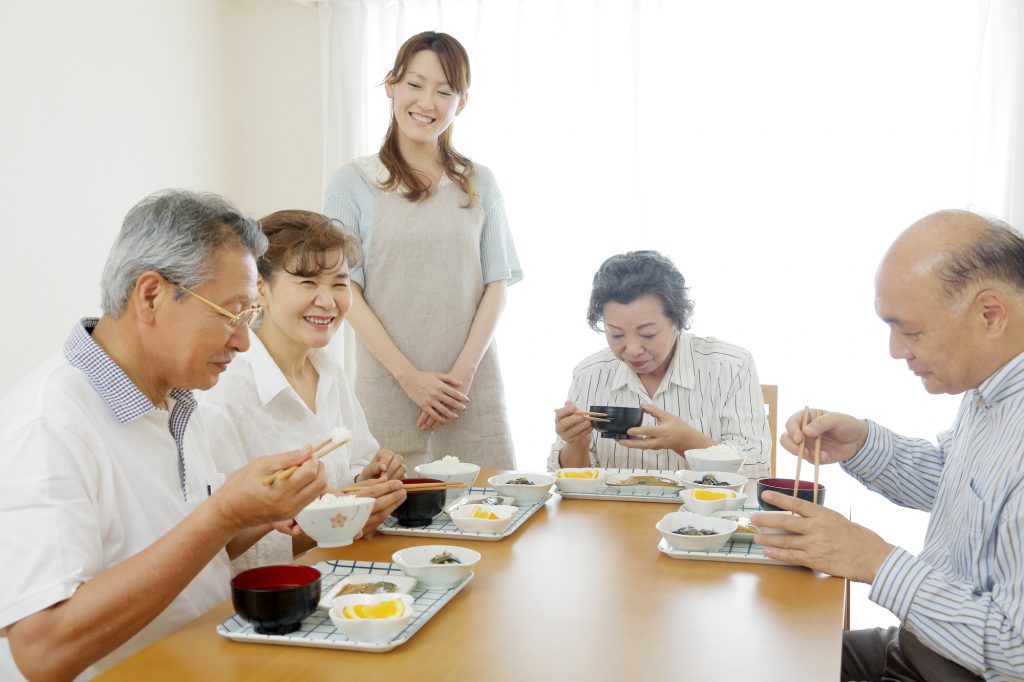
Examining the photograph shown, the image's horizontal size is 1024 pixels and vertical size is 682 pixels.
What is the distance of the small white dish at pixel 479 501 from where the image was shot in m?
2.09

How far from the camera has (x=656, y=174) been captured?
4316 mm

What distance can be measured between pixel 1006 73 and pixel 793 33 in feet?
2.91

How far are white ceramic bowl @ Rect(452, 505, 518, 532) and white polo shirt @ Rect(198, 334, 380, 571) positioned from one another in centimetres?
41

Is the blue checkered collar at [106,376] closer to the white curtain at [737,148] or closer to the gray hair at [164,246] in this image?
the gray hair at [164,246]

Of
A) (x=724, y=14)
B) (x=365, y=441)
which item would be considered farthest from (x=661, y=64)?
(x=365, y=441)

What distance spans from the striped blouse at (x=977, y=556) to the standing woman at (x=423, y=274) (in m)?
1.58

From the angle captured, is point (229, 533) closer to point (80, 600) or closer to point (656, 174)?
point (80, 600)

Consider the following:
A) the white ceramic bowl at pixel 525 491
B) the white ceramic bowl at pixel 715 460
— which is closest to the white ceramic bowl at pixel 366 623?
the white ceramic bowl at pixel 525 491

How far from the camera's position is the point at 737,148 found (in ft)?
13.9

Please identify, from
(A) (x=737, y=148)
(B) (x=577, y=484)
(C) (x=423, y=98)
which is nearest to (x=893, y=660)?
(B) (x=577, y=484)

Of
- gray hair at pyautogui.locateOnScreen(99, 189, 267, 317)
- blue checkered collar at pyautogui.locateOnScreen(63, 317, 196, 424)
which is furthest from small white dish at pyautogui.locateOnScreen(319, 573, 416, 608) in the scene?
gray hair at pyautogui.locateOnScreen(99, 189, 267, 317)

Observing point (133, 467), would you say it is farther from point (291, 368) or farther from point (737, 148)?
point (737, 148)

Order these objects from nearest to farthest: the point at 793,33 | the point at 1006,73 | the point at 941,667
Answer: the point at 941,667 < the point at 1006,73 < the point at 793,33

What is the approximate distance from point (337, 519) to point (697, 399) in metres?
1.41
